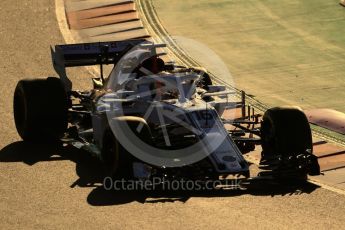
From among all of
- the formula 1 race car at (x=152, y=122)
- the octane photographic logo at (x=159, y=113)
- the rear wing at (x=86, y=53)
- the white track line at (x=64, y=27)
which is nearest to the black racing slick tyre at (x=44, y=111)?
the formula 1 race car at (x=152, y=122)

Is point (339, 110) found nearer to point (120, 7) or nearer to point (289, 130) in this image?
point (289, 130)

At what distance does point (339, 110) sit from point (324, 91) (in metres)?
1.40

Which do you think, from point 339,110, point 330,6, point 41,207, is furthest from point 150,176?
point 330,6

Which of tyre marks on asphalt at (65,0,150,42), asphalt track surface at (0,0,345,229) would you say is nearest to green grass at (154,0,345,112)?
tyre marks on asphalt at (65,0,150,42)

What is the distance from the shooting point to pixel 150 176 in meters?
15.5

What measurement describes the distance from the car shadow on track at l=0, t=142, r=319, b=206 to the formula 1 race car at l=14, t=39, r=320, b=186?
21 cm

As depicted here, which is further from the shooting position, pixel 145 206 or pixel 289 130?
pixel 289 130

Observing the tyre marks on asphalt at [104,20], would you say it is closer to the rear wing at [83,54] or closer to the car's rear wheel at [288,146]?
the rear wing at [83,54]

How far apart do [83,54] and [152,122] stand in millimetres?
3406

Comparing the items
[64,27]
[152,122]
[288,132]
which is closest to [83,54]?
[152,122]

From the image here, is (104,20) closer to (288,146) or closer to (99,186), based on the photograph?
(288,146)

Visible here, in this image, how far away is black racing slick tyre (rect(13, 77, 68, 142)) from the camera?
18203 millimetres

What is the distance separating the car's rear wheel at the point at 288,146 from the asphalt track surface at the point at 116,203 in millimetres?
342

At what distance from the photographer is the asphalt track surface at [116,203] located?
14172 millimetres
